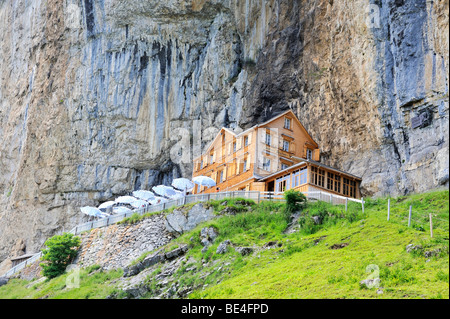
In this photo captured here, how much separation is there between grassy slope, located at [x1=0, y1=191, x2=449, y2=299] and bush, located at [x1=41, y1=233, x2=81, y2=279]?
1550 mm

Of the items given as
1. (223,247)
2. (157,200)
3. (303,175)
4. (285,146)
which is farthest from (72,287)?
(285,146)

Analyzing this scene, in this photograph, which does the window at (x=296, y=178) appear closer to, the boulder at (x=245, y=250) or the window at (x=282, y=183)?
the window at (x=282, y=183)

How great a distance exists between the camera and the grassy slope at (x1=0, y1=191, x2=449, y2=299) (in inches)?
1038

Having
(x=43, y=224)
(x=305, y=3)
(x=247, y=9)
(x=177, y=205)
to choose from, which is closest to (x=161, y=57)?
(x=247, y=9)

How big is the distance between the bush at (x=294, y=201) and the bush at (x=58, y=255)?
18327 millimetres

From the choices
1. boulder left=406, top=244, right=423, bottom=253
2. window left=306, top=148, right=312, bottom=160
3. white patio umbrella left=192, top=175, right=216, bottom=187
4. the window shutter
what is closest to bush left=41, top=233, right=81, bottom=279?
white patio umbrella left=192, top=175, right=216, bottom=187

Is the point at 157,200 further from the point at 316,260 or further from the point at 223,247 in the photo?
the point at 316,260

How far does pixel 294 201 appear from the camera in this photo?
41.1 metres
